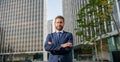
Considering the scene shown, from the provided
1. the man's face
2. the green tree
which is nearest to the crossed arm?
the man's face

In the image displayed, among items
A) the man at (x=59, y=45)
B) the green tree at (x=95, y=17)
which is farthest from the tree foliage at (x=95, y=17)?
the man at (x=59, y=45)

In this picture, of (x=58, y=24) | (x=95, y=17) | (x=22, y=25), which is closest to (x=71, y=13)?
(x=22, y=25)

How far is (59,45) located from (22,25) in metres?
88.1

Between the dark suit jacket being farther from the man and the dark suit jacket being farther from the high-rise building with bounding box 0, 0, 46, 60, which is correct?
the high-rise building with bounding box 0, 0, 46, 60

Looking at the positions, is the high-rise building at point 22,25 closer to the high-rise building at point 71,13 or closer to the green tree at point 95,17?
the high-rise building at point 71,13

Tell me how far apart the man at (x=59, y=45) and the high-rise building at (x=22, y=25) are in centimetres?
7950

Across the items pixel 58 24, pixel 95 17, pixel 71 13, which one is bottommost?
pixel 58 24

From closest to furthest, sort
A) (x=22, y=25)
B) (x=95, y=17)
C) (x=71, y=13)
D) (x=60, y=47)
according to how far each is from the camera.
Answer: (x=60, y=47) < (x=95, y=17) < (x=71, y=13) < (x=22, y=25)

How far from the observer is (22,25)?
89250 millimetres

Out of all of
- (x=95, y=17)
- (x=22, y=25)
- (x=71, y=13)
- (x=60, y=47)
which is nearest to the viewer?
(x=60, y=47)

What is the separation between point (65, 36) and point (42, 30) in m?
80.7

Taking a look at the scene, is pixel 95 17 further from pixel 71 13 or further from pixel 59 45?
pixel 71 13

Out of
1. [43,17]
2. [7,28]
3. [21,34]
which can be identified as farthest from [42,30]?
[7,28]

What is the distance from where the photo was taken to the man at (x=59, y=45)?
246 cm
